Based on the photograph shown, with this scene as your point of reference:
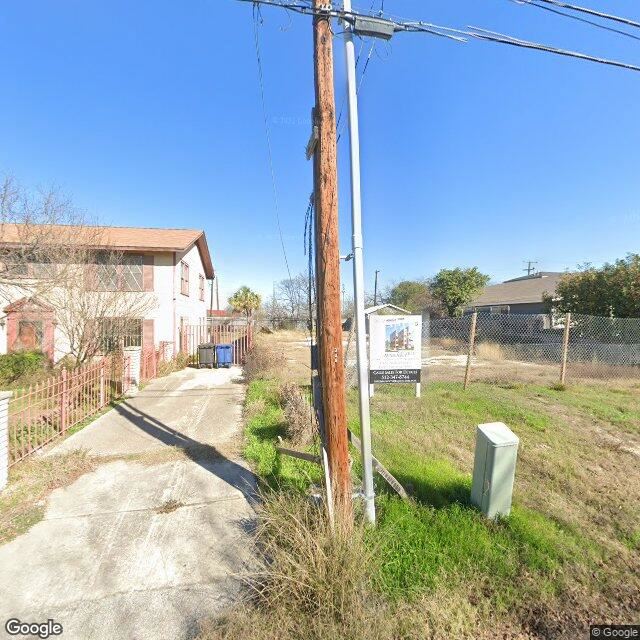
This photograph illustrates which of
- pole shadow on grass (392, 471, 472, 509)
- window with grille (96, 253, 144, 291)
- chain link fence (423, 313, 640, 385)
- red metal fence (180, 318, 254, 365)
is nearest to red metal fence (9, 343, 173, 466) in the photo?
→ window with grille (96, 253, 144, 291)

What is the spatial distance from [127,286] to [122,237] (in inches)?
135

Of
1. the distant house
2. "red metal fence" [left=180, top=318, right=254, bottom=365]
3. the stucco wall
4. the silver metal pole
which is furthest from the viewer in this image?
the distant house

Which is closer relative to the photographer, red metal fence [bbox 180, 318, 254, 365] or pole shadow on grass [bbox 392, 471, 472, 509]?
pole shadow on grass [bbox 392, 471, 472, 509]

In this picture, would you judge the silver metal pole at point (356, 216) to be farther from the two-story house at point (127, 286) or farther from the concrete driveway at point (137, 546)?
the two-story house at point (127, 286)

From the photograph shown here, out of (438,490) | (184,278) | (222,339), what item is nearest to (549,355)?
(438,490)

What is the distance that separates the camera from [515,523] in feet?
9.75

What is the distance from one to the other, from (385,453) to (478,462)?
1604mm

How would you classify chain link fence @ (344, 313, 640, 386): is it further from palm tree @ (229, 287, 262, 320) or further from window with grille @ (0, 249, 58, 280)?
palm tree @ (229, 287, 262, 320)

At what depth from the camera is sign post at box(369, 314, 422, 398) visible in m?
5.82

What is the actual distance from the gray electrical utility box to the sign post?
8.80 ft

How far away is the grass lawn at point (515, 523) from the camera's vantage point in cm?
226

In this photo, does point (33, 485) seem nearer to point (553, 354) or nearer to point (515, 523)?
point (515, 523)

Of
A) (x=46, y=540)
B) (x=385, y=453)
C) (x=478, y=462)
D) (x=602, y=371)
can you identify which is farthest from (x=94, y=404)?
(x=602, y=371)

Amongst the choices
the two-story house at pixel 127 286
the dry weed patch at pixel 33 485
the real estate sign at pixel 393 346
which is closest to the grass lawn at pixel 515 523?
the real estate sign at pixel 393 346
